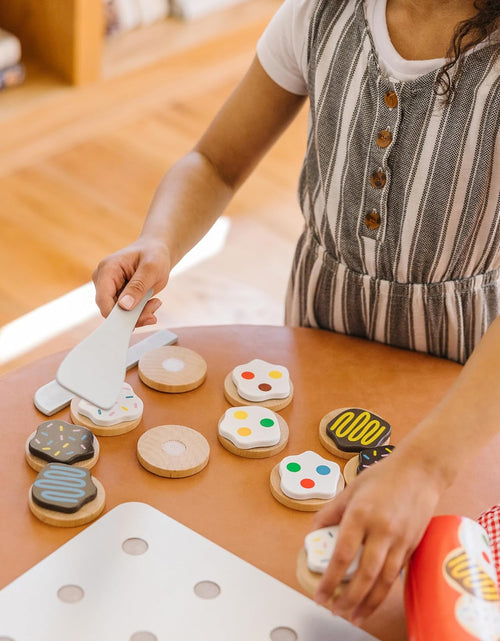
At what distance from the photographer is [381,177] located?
38.0 inches

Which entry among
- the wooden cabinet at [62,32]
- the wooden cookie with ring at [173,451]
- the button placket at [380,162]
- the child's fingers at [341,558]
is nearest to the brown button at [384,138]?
the button placket at [380,162]

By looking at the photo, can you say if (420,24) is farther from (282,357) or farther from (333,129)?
(282,357)

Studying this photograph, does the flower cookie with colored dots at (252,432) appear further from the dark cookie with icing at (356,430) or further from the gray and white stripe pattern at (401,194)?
the gray and white stripe pattern at (401,194)

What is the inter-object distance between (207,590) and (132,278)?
32cm

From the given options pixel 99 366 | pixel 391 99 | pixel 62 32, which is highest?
pixel 391 99

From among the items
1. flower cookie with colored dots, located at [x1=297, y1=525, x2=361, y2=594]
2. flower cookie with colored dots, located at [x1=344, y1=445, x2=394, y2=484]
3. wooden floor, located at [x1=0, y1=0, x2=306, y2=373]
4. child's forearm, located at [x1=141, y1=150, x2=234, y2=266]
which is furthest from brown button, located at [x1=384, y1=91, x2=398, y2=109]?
wooden floor, located at [x1=0, y1=0, x2=306, y2=373]

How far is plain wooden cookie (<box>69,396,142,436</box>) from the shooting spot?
0.85 metres

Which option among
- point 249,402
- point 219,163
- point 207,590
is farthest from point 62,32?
point 207,590

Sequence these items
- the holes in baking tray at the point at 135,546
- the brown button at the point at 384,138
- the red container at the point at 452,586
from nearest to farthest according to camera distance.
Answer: the red container at the point at 452,586 → the holes in baking tray at the point at 135,546 → the brown button at the point at 384,138

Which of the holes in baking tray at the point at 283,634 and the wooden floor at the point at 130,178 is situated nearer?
the holes in baking tray at the point at 283,634

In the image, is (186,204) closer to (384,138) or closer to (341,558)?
(384,138)

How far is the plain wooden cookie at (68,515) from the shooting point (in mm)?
753

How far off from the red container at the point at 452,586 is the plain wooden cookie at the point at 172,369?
32 cm

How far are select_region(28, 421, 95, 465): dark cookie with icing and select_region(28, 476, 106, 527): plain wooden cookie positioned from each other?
0.05m
